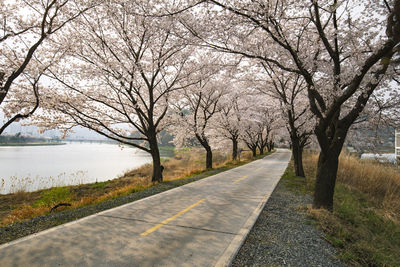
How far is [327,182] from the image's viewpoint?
7711 millimetres

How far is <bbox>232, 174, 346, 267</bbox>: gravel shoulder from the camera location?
4344 millimetres

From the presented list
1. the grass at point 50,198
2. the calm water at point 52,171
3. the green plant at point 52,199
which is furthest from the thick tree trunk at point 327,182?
the calm water at point 52,171

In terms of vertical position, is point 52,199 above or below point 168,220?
below

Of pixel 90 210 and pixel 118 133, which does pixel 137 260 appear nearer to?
pixel 90 210

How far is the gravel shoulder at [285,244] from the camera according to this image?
434 cm

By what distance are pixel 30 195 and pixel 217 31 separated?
1436cm

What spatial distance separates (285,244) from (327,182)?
3748 mm

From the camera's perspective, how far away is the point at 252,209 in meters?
Answer: 7.55

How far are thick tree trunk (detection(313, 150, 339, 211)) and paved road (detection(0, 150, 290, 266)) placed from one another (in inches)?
85.4

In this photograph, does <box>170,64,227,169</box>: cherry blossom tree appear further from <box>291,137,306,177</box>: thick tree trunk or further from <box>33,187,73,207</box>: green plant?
<box>33,187,73,207</box>: green plant

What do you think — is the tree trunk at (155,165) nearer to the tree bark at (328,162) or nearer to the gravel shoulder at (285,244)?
the gravel shoulder at (285,244)

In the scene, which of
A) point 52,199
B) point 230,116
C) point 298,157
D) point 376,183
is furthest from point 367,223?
point 230,116

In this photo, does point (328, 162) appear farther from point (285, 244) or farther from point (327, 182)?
point (285, 244)

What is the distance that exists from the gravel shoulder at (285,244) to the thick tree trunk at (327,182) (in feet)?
3.33
